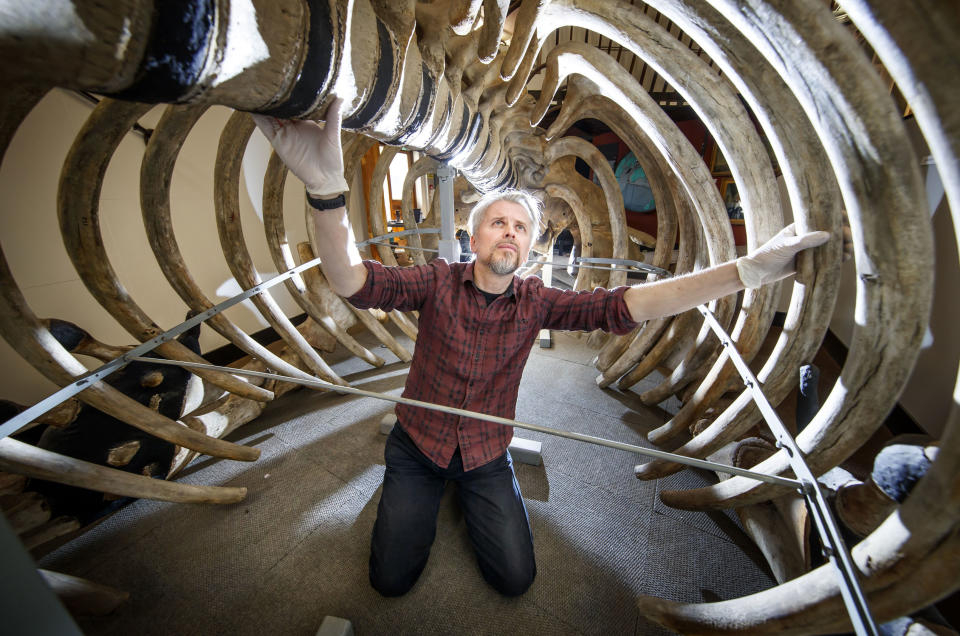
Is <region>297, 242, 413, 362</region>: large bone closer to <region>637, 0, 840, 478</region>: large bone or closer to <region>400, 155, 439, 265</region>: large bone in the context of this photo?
<region>400, 155, 439, 265</region>: large bone

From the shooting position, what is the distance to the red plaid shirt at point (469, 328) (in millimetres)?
1499

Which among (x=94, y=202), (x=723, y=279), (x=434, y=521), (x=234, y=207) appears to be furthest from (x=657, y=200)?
(x=94, y=202)

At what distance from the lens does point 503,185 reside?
3404 millimetres

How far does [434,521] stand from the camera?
1.61 metres

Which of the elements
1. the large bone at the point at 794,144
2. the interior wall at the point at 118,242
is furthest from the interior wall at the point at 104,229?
the large bone at the point at 794,144

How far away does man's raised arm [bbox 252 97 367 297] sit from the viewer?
1.05 metres

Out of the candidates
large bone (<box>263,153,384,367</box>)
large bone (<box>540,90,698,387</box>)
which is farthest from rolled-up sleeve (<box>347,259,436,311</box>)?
large bone (<box>540,90,698,387</box>)

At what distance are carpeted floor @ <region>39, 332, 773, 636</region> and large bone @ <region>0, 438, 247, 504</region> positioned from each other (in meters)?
0.36

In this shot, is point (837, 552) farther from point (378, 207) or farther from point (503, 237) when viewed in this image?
point (378, 207)

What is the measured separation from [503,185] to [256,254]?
110 inches

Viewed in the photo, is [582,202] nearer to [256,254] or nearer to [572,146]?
[572,146]

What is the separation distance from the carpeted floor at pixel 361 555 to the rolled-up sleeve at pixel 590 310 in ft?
3.60

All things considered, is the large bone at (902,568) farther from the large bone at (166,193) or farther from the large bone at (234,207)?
the large bone at (234,207)

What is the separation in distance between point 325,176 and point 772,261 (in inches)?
59.5
